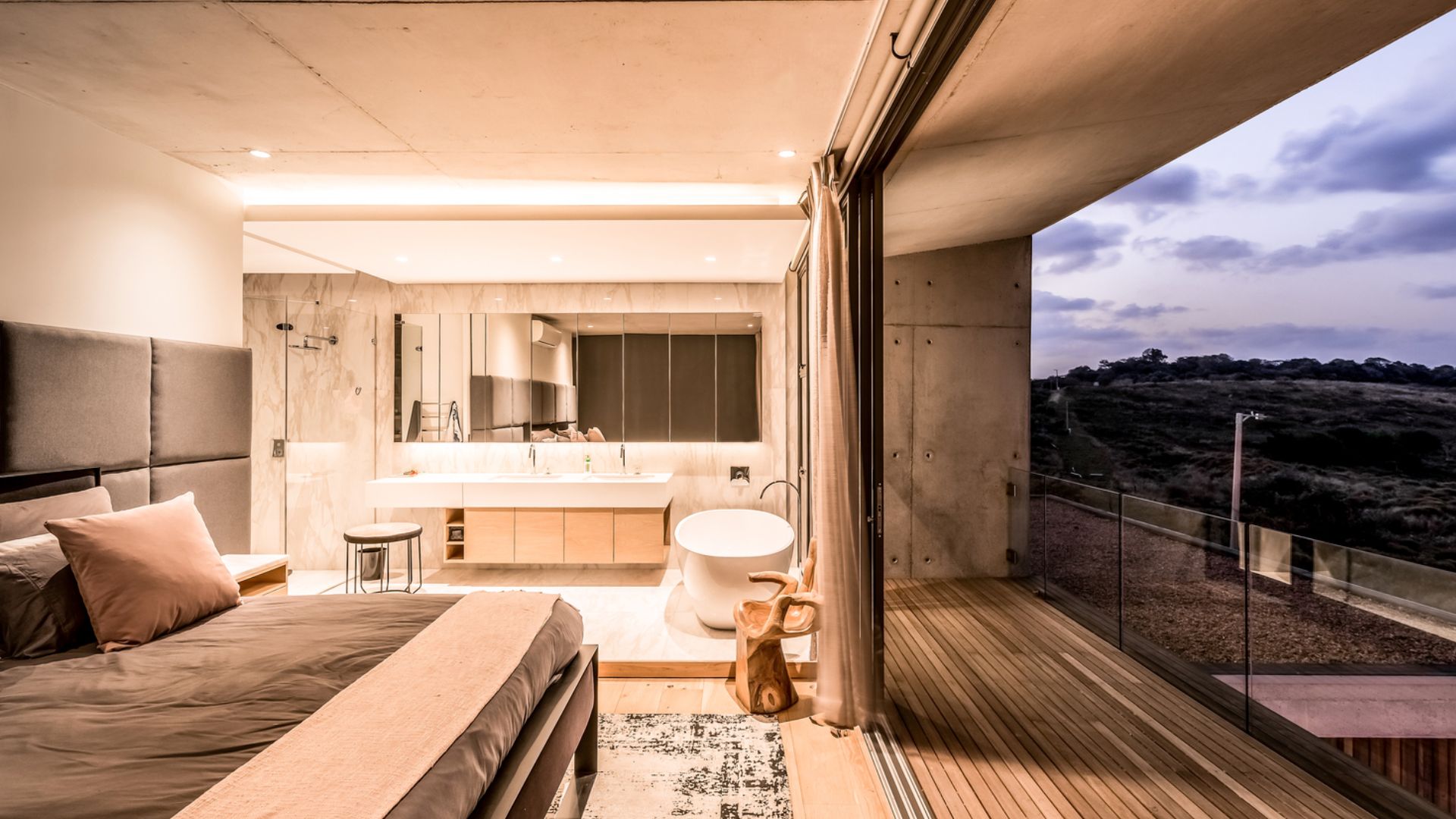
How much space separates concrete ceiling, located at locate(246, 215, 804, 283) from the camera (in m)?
3.37

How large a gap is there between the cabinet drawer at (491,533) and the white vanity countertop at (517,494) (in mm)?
72

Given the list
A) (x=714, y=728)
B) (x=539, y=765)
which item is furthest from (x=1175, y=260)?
(x=539, y=765)

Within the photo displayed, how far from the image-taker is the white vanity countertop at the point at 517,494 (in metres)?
4.31

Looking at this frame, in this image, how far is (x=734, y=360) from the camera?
16.0ft

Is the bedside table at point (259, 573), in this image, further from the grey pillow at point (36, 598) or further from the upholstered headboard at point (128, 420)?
the grey pillow at point (36, 598)

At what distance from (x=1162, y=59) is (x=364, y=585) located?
222 inches

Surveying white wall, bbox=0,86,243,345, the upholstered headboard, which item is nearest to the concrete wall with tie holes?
the upholstered headboard

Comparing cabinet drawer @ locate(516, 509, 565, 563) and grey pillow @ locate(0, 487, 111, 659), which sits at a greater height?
grey pillow @ locate(0, 487, 111, 659)

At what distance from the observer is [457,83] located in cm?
207

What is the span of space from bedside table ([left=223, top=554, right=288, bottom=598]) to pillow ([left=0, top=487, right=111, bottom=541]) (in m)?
0.57

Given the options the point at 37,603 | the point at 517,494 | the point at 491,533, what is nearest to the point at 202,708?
the point at 37,603

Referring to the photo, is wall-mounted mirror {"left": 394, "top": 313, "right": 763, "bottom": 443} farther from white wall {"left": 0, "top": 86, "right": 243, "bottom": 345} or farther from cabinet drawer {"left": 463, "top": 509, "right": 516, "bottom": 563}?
white wall {"left": 0, "top": 86, "right": 243, "bottom": 345}

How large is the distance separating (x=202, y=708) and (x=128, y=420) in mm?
1749

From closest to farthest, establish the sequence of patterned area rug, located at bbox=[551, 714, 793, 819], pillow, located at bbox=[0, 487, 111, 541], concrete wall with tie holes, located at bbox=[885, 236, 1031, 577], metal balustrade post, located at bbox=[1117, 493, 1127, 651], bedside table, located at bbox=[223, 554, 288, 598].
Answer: pillow, located at bbox=[0, 487, 111, 541] → patterned area rug, located at bbox=[551, 714, 793, 819] → bedside table, located at bbox=[223, 554, 288, 598] → metal balustrade post, located at bbox=[1117, 493, 1127, 651] → concrete wall with tie holes, located at bbox=[885, 236, 1031, 577]
